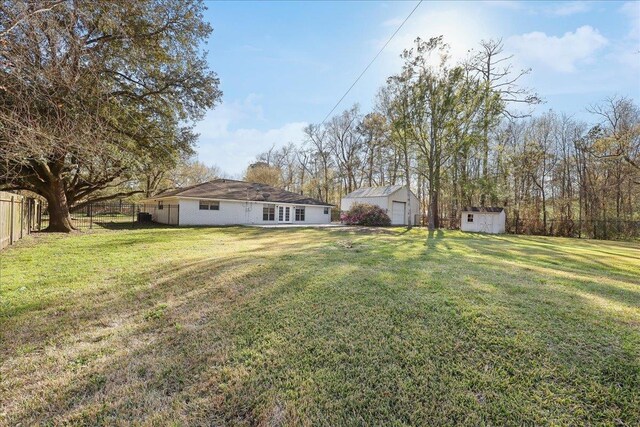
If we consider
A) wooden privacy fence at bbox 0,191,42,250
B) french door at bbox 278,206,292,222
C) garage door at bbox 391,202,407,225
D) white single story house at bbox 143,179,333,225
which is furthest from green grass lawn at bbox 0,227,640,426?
garage door at bbox 391,202,407,225

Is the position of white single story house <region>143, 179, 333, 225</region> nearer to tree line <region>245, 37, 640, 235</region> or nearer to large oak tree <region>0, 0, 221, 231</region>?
large oak tree <region>0, 0, 221, 231</region>

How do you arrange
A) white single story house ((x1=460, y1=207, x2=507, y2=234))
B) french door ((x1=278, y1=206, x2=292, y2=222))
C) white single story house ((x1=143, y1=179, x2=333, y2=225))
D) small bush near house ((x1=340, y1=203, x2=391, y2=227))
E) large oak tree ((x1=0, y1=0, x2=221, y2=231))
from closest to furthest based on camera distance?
1. large oak tree ((x1=0, y1=0, x2=221, y2=231))
2. white single story house ((x1=143, y1=179, x2=333, y2=225))
3. white single story house ((x1=460, y1=207, x2=507, y2=234))
4. small bush near house ((x1=340, y1=203, x2=391, y2=227))
5. french door ((x1=278, y1=206, x2=292, y2=222))

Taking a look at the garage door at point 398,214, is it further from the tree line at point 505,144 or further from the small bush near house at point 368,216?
the small bush near house at point 368,216

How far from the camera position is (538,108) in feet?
67.3

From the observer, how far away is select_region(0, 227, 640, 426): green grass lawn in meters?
2.08

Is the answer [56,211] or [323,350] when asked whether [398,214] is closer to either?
[56,211]

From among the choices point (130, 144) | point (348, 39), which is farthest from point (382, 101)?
point (130, 144)

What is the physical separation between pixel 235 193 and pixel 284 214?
4.40 meters

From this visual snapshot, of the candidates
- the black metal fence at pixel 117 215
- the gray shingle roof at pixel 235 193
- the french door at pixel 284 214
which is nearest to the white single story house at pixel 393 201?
the gray shingle roof at pixel 235 193

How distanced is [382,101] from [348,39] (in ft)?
42.1

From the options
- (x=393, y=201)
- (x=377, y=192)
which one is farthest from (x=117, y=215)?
(x=393, y=201)

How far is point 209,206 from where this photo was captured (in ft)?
65.6

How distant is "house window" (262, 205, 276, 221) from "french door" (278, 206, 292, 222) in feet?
1.78

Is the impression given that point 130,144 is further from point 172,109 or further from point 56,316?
→ point 56,316
